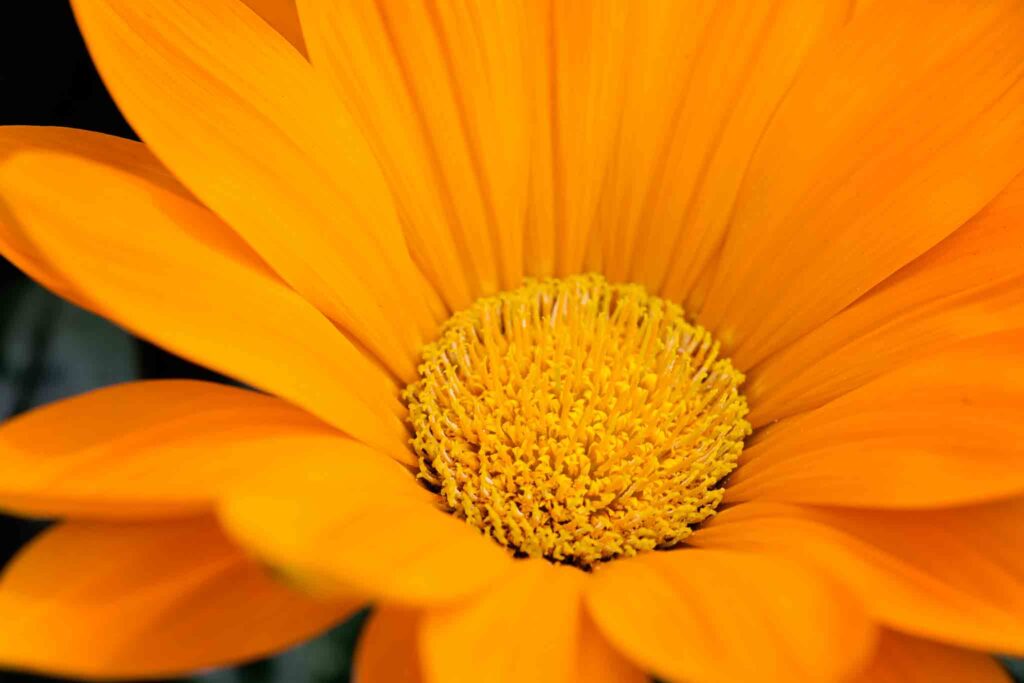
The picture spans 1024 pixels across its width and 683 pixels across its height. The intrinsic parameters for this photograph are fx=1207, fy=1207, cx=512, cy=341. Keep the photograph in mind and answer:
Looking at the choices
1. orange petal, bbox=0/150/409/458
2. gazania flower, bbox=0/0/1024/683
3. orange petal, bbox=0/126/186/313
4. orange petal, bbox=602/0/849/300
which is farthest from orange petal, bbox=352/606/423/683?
orange petal, bbox=602/0/849/300

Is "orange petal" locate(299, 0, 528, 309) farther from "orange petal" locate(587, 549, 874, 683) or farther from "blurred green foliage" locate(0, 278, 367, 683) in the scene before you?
"orange petal" locate(587, 549, 874, 683)

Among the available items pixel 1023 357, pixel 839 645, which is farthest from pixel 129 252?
pixel 1023 357

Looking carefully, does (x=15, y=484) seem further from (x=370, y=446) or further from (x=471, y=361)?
(x=471, y=361)

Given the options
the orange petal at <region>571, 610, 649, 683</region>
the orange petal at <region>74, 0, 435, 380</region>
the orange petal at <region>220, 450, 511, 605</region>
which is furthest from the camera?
the orange petal at <region>74, 0, 435, 380</region>

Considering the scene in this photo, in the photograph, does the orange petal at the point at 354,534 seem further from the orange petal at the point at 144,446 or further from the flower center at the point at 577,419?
the flower center at the point at 577,419

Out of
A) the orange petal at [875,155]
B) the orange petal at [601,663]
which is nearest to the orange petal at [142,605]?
the orange petal at [601,663]

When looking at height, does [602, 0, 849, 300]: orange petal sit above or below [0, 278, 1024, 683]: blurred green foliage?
above

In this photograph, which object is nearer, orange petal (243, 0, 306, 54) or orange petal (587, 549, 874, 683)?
orange petal (587, 549, 874, 683)

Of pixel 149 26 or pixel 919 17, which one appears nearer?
pixel 149 26
